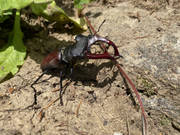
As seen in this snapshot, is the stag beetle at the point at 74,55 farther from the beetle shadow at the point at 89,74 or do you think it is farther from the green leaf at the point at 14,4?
the green leaf at the point at 14,4

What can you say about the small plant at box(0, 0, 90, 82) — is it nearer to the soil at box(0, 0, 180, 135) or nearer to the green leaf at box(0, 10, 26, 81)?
the green leaf at box(0, 10, 26, 81)

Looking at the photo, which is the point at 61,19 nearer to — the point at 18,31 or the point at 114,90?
the point at 18,31

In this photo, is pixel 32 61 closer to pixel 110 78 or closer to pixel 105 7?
pixel 110 78

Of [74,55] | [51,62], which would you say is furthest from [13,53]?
[74,55]

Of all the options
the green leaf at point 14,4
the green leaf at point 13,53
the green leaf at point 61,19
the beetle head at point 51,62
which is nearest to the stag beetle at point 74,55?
the beetle head at point 51,62

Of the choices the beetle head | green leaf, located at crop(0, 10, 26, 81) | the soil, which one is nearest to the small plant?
green leaf, located at crop(0, 10, 26, 81)

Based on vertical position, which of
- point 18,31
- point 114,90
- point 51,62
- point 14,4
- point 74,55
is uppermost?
point 14,4
